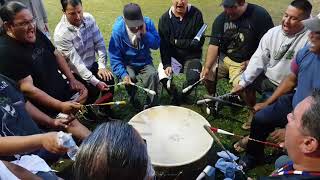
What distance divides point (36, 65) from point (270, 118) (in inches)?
104

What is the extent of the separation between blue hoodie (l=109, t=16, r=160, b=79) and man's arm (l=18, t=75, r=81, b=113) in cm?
133

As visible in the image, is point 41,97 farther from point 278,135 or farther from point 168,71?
point 278,135

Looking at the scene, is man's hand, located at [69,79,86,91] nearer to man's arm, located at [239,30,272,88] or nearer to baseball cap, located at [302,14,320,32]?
man's arm, located at [239,30,272,88]

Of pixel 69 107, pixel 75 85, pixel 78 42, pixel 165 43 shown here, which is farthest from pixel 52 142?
pixel 165 43

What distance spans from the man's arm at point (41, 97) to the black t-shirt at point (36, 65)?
6cm

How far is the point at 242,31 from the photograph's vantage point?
4.70 m

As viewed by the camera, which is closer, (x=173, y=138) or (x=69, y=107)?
(x=173, y=138)

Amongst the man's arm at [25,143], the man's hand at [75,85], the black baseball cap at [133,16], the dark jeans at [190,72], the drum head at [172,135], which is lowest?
Answer: the dark jeans at [190,72]

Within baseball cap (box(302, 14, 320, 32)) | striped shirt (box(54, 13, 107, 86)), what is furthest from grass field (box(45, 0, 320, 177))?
baseball cap (box(302, 14, 320, 32))

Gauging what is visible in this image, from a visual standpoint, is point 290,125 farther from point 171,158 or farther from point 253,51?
point 253,51

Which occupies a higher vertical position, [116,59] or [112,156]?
[112,156]

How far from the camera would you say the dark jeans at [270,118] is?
3773 millimetres

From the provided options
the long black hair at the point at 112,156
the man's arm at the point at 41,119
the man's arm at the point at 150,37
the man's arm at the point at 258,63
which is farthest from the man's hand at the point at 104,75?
the long black hair at the point at 112,156

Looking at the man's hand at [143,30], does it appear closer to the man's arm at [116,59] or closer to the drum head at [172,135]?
the man's arm at [116,59]
